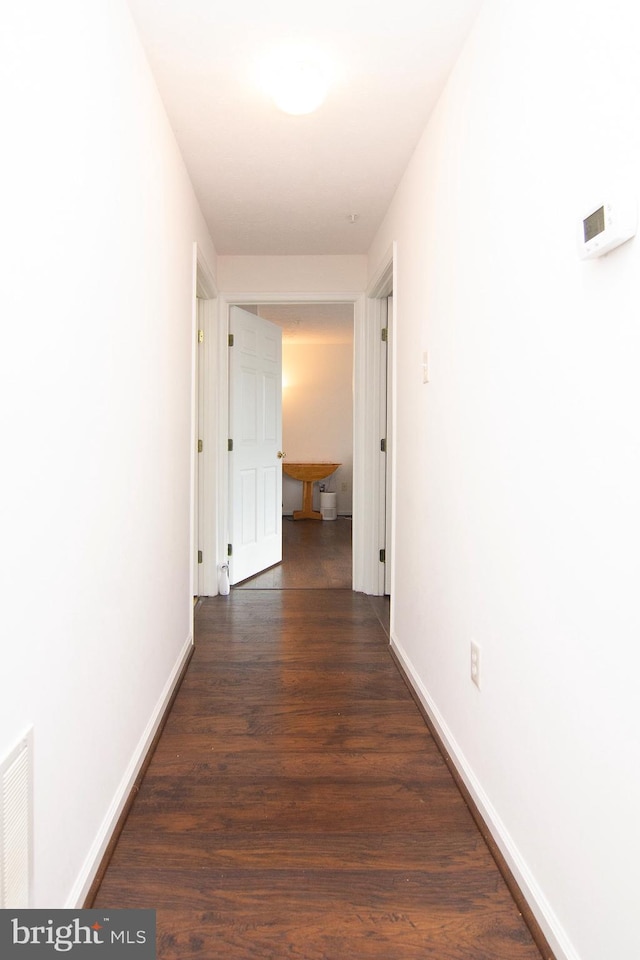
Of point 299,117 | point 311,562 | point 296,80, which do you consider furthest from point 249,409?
point 296,80

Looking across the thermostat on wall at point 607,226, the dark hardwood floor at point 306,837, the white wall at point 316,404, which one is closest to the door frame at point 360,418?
the dark hardwood floor at point 306,837

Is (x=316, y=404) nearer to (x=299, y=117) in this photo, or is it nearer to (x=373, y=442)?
(x=373, y=442)

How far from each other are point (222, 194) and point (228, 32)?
116 cm

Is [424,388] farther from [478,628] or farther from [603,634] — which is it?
[603,634]

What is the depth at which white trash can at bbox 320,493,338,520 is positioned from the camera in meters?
7.68

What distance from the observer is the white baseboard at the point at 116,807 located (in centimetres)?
121

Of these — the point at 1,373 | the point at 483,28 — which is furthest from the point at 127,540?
the point at 483,28

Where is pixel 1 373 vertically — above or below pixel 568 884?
above

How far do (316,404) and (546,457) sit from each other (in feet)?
22.2

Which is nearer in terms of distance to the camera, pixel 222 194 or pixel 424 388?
pixel 424 388

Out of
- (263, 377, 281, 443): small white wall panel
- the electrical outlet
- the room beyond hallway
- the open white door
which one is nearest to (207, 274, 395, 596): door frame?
the open white door

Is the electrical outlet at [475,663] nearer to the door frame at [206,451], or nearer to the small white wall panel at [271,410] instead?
the door frame at [206,451]

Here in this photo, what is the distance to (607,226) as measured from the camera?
93cm

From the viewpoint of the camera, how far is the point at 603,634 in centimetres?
99
